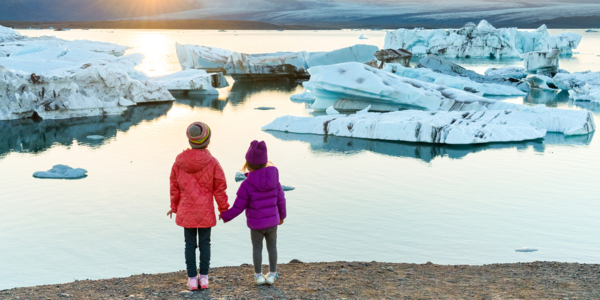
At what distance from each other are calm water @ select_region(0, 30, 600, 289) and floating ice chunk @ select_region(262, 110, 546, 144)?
224 mm

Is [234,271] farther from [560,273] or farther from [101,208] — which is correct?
[101,208]

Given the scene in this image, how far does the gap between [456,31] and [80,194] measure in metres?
30.4

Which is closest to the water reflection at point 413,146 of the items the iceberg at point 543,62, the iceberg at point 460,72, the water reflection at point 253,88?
the water reflection at point 253,88

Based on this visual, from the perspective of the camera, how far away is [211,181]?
3.20m

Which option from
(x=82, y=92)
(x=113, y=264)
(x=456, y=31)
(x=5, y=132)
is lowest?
(x=113, y=264)

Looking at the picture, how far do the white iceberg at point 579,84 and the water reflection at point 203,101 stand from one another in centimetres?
972

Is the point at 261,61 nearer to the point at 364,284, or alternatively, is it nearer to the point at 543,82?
the point at 543,82

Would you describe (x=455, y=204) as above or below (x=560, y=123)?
below

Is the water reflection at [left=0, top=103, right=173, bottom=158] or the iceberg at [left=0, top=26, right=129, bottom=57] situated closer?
the water reflection at [left=0, top=103, right=173, bottom=158]

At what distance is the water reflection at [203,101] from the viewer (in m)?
14.6

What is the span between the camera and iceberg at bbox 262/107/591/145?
31.5 ft

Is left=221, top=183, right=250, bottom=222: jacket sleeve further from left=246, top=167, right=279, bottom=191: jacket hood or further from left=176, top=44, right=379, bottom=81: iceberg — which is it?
left=176, top=44, right=379, bottom=81: iceberg

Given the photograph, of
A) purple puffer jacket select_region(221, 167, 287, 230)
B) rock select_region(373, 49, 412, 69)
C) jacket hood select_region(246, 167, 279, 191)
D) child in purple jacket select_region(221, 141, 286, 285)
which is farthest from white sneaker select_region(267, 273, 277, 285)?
rock select_region(373, 49, 412, 69)

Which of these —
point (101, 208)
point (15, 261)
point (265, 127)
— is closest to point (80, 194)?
point (101, 208)
